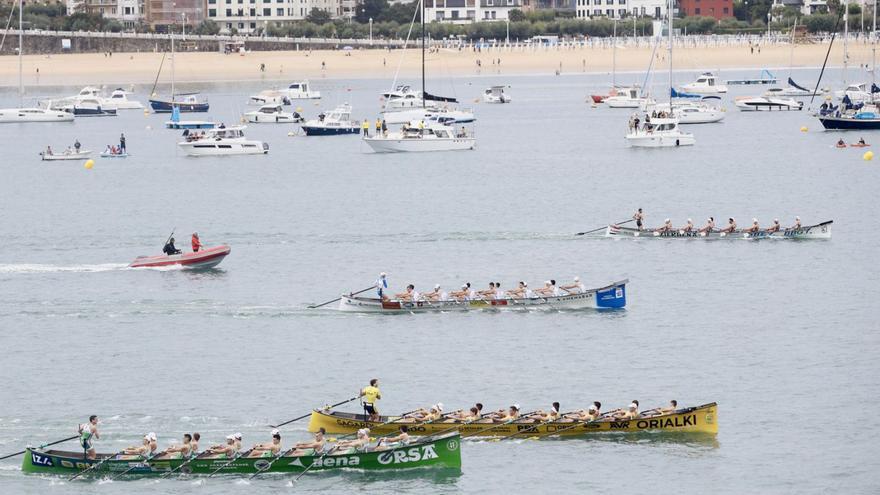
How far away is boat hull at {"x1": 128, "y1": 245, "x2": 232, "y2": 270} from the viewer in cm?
6694

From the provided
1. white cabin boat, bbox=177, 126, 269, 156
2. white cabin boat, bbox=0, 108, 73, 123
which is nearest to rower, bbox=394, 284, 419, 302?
white cabin boat, bbox=177, 126, 269, 156

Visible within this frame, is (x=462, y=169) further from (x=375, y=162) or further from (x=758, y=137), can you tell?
(x=758, y=137)

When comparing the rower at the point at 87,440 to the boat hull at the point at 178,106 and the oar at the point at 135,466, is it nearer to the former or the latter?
the oar at the point at 135,466

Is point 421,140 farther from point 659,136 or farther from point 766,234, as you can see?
point 766,234

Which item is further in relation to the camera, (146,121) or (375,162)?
(146,121)

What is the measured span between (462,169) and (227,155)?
2150 centimetres

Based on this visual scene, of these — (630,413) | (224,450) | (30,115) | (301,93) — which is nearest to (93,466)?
(224,450)

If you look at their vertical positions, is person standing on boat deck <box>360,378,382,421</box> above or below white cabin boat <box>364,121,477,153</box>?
below

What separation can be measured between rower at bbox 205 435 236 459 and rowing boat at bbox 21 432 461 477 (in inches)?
4.9

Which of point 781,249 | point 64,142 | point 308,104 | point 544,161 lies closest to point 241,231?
point 781,249

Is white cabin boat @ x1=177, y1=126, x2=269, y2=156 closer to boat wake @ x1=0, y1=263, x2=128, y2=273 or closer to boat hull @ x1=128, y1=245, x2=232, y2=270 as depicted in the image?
boat wake @ x1=0, y1=263, x2=128, y2=273

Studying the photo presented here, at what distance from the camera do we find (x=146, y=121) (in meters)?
156

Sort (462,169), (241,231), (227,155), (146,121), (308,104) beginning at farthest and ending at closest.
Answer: (308,104), (146,121), (227,155), (462,169), (241,231)

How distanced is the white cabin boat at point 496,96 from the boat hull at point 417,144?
54396 mm
